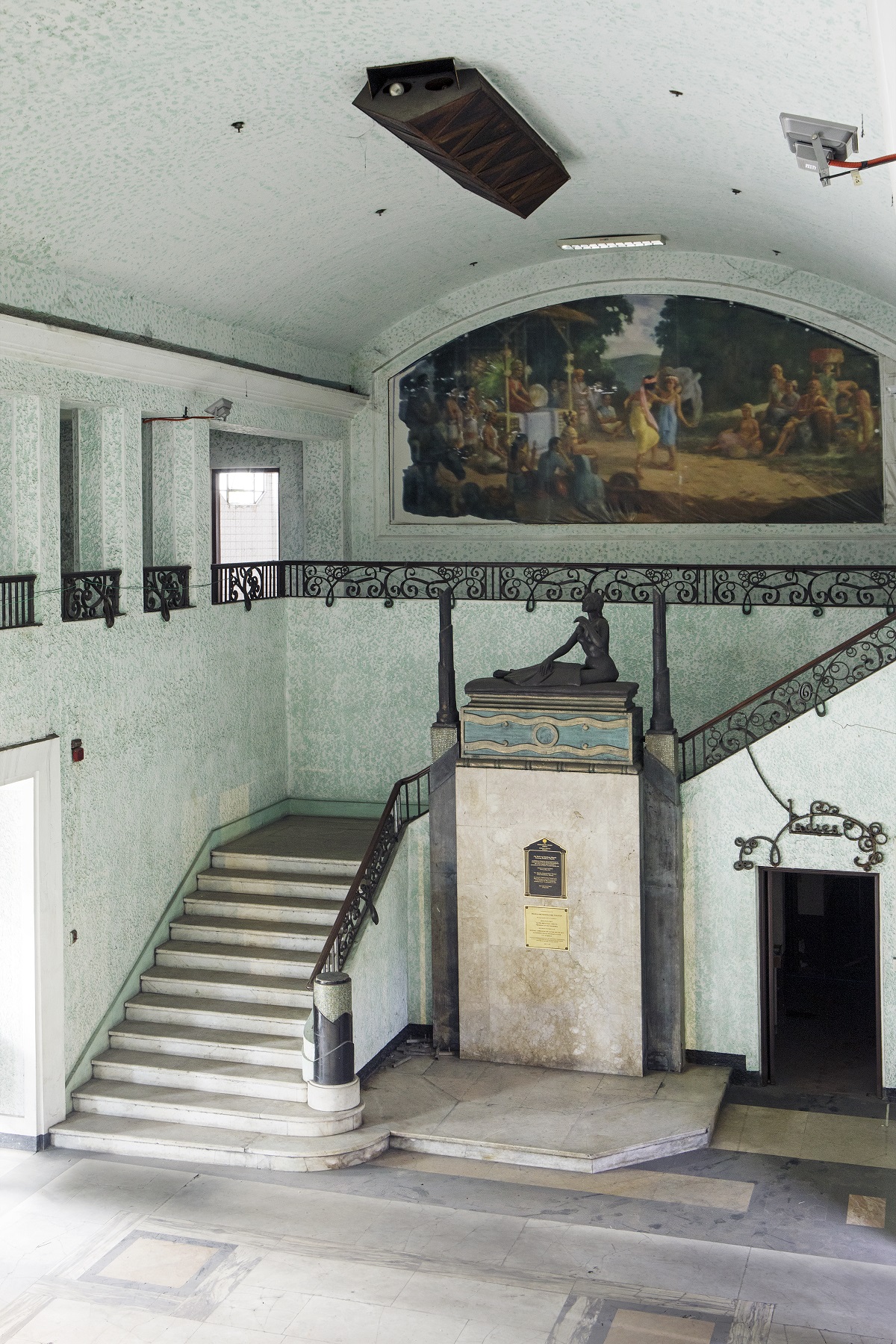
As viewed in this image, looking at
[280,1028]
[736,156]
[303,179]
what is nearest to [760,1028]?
[280,1028]

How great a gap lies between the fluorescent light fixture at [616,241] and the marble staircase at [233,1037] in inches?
277

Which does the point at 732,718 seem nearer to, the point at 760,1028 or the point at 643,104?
the point at 760,1028

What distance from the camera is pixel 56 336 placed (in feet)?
37.0

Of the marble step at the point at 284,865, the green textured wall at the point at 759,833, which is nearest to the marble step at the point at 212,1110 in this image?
the marble step at the point at 284,865

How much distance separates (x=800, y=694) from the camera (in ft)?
43.5

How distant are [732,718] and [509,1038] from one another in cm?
402

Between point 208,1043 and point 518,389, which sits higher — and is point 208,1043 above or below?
below

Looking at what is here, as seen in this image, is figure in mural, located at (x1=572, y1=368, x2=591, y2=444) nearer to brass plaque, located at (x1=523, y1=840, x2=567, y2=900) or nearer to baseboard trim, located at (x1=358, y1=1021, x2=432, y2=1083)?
brass plaque, located at (x1=523, y1=840, x2=567, y2=900)

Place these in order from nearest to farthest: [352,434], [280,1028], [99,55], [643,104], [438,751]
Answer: [99,55] → [643,104] → [280,1028] → [438,751] → [352,434]

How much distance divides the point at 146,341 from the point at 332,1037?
642 cm

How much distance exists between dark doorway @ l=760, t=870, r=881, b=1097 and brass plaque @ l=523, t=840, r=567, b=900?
183 centimetres

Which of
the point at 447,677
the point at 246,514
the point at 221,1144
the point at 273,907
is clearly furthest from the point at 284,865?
the point at 246,514

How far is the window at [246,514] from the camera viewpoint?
18.5 meters

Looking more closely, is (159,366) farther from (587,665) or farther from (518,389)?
(518,389)
